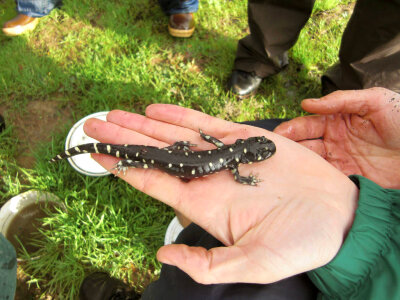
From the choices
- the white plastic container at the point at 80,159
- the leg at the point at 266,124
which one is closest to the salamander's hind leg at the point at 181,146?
the leg at the point at 266,124

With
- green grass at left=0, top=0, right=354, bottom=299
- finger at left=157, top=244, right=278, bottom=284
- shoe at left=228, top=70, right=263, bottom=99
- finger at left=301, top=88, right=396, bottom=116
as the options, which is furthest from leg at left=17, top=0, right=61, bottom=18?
finger at left=157, top=244, right=278, bottom=284

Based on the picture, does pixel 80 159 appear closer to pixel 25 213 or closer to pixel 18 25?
pixel 25 213

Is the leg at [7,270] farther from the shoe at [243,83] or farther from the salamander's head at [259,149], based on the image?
the shoe at [243,83]

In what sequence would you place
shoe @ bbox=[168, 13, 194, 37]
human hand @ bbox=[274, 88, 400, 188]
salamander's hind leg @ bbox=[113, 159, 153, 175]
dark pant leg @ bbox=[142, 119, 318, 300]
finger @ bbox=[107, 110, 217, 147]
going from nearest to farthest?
dark pant leg @ bbox=[142, 119, 318, 300]
human hand @ bbox=[274, 88, 400, 188]
salamander's hind leg @ bbox=[113, 159, 153, 175]
finger @ bbox=[107, 110, 217, 147]
shoe @ bbox=[168, 13, 194, 37]

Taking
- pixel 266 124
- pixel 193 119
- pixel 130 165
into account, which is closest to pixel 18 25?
pixel 130 165

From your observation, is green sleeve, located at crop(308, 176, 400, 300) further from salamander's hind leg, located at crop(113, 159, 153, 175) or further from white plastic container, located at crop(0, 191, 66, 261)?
white plastic container, located at crop(0, 191, 66, 261)
